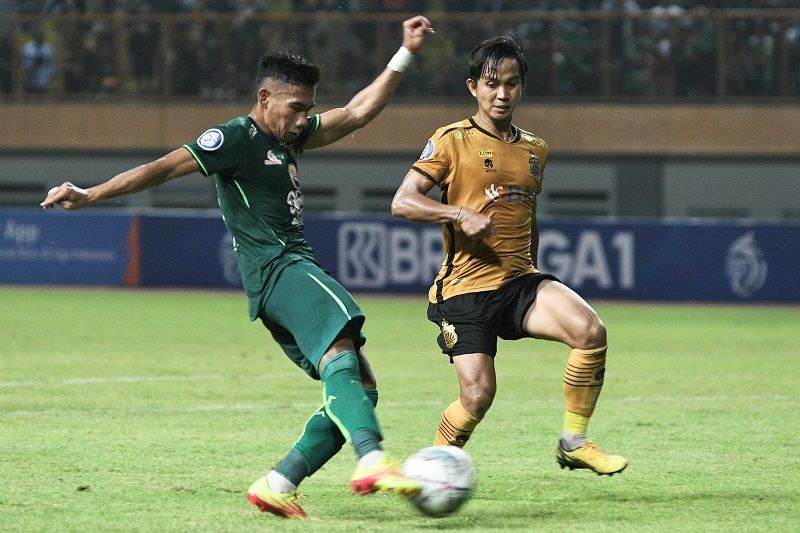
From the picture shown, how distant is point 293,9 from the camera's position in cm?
2828

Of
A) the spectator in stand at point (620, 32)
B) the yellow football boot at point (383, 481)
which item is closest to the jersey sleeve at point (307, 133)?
the yellow football boot at point (383, 481)

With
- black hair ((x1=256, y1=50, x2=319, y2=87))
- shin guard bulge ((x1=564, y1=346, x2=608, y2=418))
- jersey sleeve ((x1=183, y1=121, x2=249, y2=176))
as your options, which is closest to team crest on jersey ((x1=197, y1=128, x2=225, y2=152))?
jersey sleeve ((x1=183, y1=121, x2=249, y2=176))

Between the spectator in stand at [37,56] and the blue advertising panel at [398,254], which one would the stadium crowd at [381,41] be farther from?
the blue advertising panel at [398,254]

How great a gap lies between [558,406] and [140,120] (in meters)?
20.1

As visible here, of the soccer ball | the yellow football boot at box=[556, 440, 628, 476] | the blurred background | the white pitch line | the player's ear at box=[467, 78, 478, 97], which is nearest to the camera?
the soccer ball

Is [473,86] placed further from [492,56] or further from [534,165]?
[534,165]

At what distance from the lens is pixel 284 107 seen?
619 centimetres

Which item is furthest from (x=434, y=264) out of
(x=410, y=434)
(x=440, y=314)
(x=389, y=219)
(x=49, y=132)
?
(x=440, y=314)

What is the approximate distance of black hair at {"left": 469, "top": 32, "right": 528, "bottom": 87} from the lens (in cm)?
678

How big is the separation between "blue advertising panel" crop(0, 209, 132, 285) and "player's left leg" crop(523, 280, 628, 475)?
1765cm

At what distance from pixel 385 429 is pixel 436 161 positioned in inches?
110

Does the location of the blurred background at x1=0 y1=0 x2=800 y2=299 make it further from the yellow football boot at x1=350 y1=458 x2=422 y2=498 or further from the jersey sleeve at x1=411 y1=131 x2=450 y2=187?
the yellow football boot at x1=350 y1=458 x2=422 y2=498

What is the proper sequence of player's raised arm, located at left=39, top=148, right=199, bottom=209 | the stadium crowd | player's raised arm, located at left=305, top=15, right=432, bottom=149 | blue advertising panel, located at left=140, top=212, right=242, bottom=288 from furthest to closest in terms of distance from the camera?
1. the stadium crowd
2. blue advertising panel, located at left=140, top=212, right=242, bottom=288
3. player's raised arm, located at left=305, top=15, right=432, bottom=149
4. player's raised arm, located at left=39, top=148, right=199, bottom=209

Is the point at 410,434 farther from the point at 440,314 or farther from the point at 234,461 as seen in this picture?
the point at 440,314
